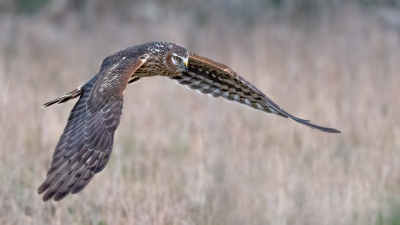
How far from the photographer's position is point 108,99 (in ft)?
12.4

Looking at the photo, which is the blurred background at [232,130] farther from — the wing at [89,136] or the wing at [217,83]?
the wing at [89,136]

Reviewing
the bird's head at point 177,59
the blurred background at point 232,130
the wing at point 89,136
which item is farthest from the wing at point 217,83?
the wing at point 89,136

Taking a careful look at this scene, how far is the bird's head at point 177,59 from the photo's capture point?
15.3ft

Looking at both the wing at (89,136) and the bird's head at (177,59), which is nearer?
the wing at (89,136)

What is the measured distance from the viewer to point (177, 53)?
4660 mm

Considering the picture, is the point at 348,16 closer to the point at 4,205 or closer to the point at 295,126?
the point at 295,126

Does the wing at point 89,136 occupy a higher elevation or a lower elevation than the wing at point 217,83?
lower

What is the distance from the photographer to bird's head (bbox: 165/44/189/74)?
467cm

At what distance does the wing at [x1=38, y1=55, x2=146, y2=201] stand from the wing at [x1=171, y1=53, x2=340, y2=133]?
99cm

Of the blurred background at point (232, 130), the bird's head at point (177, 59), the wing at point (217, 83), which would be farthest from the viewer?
the blurred background at point (232, 130)

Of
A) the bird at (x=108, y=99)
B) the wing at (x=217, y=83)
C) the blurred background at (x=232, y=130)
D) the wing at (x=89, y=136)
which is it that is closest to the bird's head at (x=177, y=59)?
the bird at (x=108, y=99)

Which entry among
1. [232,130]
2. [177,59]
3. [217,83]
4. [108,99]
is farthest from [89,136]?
[232,130]

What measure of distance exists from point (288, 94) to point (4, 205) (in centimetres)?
426

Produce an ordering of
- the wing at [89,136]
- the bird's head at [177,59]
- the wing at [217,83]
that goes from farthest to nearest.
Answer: the wing at [217,83] < the bird's head at [177,59] < the wing at [89,136]
